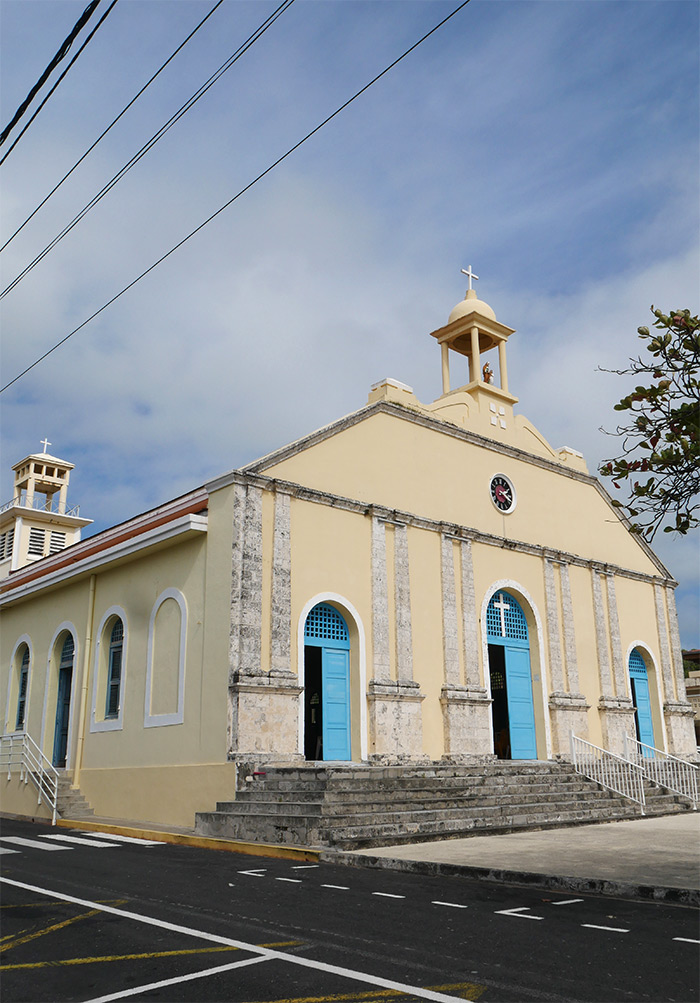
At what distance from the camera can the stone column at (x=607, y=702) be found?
21.2 meters

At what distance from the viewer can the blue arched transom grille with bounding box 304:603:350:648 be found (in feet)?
53.4

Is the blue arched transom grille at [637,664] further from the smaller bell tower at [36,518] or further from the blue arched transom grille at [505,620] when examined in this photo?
the smaller bell tower at [36,518]

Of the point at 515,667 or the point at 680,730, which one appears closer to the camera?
the point at 515,667

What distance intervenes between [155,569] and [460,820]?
794 cm

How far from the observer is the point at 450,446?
20.1 m

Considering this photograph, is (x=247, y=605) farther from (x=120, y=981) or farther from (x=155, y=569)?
(x=120, y=981)

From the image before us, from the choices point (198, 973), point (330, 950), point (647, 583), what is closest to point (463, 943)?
point (330, 950)

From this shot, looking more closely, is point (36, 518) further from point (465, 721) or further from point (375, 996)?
point (375, 996)

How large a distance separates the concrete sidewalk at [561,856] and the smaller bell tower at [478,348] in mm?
10838

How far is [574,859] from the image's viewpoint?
32.6 feet

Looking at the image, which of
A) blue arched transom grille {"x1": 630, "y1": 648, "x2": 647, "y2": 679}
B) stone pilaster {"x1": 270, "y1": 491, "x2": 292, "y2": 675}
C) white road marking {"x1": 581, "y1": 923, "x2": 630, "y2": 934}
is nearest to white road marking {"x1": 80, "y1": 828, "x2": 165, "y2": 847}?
stone pilaster {"x1": 270, "y1": 491, "x2": 292, "y2": 675}

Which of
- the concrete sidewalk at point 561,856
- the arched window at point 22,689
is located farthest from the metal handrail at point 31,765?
the concrete sidewalk at point 561,856

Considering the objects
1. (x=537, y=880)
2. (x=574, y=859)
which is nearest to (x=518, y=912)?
(x=537, y=880)

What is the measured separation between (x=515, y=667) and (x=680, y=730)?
22.4ft
